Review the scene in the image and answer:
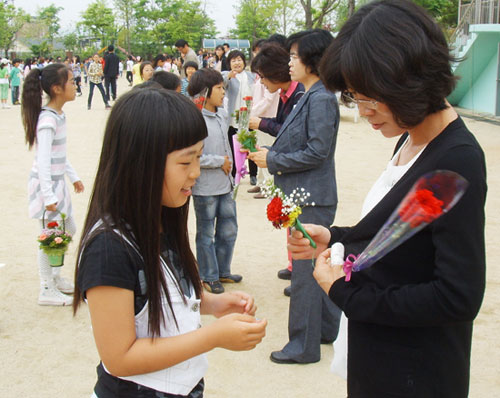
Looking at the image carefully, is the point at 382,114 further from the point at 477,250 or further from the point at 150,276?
the point at 150,276

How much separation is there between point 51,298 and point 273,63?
2673 millimetres

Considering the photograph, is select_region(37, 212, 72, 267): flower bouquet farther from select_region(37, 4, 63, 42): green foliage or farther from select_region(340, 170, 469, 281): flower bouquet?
select_region(37, 4, 63, 42): green foliage

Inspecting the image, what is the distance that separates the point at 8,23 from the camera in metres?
48.8

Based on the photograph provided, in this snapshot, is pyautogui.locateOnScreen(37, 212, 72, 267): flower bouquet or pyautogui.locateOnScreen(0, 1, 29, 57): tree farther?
pyautogui.locateOnScreen(0, 1, 29, 57): tree

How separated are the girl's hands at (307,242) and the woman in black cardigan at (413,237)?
1.08 ft

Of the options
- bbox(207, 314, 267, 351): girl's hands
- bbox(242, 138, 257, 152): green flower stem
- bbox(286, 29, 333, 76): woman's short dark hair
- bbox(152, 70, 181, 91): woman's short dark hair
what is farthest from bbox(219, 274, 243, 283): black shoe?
bbox(207, 314, 267, 351): girl's hands

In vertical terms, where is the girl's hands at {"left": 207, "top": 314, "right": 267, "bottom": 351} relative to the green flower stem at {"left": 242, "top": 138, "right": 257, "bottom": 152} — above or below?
below

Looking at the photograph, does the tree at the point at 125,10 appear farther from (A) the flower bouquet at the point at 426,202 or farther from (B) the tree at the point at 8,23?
(A) the flower bouquet at the point at 426,202

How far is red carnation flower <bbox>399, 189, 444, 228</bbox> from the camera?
125 centimetres

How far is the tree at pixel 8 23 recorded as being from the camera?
142ft

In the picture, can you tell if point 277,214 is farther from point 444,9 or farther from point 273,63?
point 444,9

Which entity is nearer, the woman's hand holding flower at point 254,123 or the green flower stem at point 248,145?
the green flower stem at point 248,145

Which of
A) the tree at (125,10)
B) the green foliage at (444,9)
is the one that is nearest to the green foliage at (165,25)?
the tree at (125,10)

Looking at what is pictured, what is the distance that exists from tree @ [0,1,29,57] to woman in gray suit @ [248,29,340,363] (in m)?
45.3
